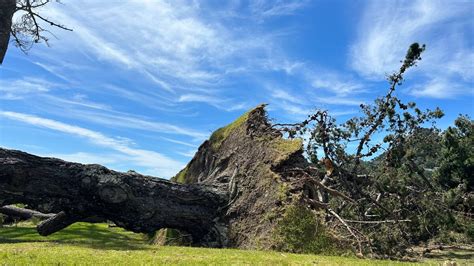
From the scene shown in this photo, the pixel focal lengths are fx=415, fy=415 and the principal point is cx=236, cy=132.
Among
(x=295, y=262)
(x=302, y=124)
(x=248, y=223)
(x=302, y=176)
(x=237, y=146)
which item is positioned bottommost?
(x=295, y=262)

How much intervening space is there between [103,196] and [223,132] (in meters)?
6.31

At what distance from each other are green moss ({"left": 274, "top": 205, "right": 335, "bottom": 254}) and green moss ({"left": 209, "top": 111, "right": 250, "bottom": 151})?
4803 mm

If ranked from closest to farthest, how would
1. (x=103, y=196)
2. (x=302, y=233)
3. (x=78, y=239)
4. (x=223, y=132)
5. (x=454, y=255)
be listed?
(x=302, y=233) < (x=103, y=196) < (x=78, y=239) < (x=454, y=255) < (x=223, y=132)

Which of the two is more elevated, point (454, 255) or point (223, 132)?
point (223, 132)

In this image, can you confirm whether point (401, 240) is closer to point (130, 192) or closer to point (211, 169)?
point (211, 169)

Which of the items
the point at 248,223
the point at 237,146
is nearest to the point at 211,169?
the point at 237,146

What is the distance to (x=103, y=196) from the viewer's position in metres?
12.1

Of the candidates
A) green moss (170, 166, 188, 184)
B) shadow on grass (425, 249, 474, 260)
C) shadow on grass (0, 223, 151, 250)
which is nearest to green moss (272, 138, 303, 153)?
shadow on grass (0, 223, 151, 250)

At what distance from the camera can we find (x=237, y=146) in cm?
1580

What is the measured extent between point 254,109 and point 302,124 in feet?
6.61

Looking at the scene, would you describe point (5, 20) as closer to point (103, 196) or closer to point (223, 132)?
point (103, 196)

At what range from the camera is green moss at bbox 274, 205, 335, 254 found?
11.6 m

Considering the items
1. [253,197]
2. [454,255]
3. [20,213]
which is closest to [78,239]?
[253,197]

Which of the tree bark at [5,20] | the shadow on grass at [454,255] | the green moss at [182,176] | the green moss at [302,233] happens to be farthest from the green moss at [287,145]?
the tree bark at [5,20]
